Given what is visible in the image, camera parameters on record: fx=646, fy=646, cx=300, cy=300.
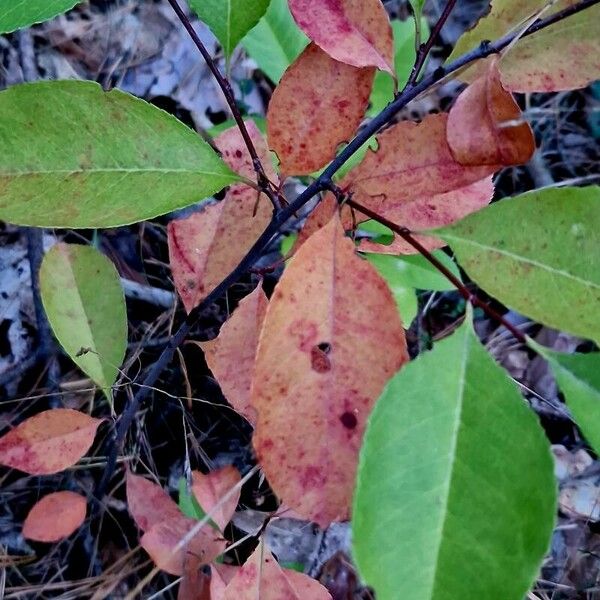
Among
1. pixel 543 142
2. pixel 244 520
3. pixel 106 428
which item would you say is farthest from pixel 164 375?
pixel 543 142

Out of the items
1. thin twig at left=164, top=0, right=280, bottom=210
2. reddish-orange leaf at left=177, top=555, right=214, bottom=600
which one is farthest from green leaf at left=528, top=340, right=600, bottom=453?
reddish-orange leaf at left=177, top=555, right=214, bottom=600

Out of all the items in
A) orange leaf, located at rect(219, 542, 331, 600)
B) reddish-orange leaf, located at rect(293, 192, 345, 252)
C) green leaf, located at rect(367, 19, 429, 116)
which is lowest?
orange leaf, located at rect(219, 542, 331, 600)

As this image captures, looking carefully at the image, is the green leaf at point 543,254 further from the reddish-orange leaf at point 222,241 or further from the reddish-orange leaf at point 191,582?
the reddish-orange leaf at point 191,582

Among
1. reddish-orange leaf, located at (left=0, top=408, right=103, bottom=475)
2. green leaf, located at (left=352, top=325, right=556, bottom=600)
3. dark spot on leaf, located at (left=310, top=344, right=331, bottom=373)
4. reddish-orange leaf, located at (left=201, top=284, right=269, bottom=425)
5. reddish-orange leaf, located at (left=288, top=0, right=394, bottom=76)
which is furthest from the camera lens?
reddish-orange leaf, located at (left=0, top=408, right=103, bottom=475)

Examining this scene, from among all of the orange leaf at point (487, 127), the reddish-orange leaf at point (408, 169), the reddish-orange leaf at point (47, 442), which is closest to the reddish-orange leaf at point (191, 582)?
the reddish-orange leaf at point (47, 442)

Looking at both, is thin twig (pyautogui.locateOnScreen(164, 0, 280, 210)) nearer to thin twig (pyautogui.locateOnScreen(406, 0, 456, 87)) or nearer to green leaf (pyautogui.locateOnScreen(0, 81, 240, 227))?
green leaf (pyautogui.locateOnScreen(0, 81, 240, 227))

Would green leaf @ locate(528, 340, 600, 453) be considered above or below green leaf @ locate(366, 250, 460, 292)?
above
